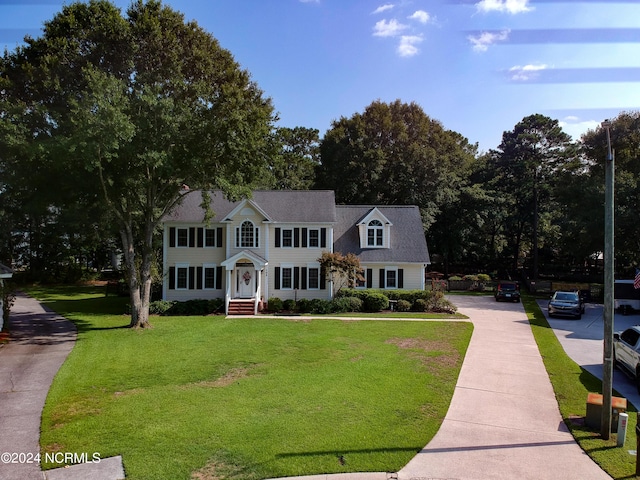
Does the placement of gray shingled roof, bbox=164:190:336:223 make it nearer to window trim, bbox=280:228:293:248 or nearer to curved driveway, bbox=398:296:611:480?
window trim, bbox=280:228:293:248

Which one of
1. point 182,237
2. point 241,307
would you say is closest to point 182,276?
point 182,237

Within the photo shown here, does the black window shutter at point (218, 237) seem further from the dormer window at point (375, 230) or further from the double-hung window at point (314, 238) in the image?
the dormer window at point (375, 230)

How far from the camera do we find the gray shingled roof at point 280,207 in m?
30.5

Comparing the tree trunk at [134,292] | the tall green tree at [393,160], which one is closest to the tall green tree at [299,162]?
the tall green tree at [393,160]

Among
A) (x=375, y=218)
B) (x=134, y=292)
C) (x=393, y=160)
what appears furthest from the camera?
(x=393, y=160)

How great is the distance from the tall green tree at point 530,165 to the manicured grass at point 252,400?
3432cm

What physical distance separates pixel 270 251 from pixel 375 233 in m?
7.59

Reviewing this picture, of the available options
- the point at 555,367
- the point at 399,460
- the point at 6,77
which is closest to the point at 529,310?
the point at 555,367

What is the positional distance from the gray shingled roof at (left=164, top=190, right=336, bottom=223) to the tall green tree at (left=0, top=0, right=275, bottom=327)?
278 inches

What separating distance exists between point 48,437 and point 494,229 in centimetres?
5058

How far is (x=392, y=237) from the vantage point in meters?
32.4

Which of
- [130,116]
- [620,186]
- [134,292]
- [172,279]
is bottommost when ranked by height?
[134,292]

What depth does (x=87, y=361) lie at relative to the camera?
15.4m

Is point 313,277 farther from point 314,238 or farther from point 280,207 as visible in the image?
point 280,207
